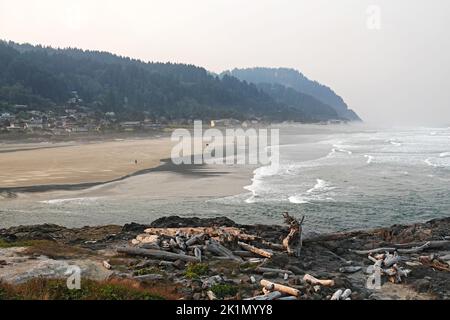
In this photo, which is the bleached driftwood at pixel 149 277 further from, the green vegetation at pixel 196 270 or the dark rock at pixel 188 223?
the dark rock at pixel 188 223

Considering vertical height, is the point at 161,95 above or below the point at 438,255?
above

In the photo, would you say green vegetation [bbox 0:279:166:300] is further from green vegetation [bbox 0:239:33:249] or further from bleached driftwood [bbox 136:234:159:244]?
green vegetation [bbox 0:239:33:249]

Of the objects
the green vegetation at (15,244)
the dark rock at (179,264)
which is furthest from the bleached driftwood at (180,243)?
the green vegetation at (15,244)

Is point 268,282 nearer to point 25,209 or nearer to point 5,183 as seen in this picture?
point 25,209

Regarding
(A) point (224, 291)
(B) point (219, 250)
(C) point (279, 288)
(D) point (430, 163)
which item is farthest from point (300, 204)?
(D) point (430, 163)

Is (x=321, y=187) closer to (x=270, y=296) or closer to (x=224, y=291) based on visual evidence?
(x=224, y=291)

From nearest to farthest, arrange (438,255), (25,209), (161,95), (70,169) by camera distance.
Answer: (438,255) → (25,209) → (70,169) → (161,95)
